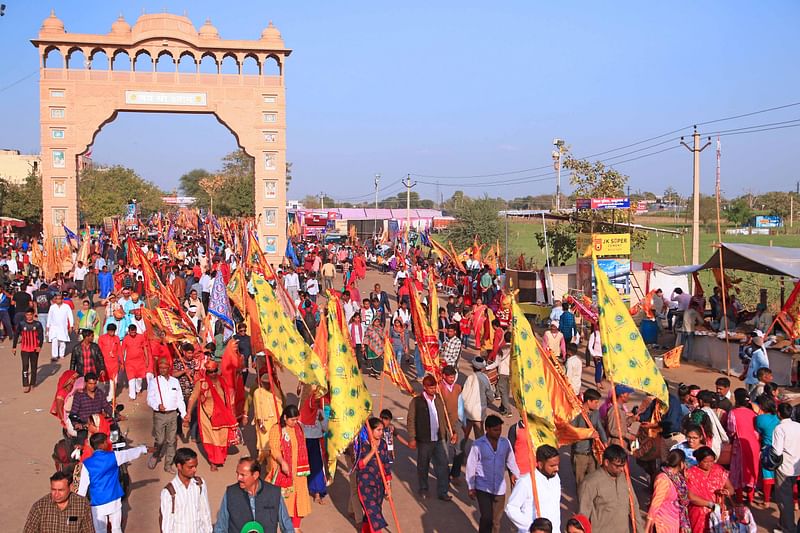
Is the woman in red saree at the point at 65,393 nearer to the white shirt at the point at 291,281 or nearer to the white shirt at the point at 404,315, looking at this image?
the white shirt at the point at 404,315

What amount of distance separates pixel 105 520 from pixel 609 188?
25.4 meters

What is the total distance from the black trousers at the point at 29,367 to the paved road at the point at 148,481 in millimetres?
257

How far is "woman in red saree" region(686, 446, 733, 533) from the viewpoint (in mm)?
6676

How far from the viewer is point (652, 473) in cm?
851

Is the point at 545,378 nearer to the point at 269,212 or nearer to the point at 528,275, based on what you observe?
the point at 528,275

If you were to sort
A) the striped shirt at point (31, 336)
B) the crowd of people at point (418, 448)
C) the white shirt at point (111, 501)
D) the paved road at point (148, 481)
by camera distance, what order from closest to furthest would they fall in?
the crowd of people at point (418, 448), the white shirt at point (111, 501), the paved road at point (148, 481), the striped shirt at point (31, 336)

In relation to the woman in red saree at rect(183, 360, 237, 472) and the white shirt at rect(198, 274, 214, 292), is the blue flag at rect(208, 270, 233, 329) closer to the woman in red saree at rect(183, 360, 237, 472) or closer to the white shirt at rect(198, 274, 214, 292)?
the woman in red saree at rect(183, 360, 237, 472)

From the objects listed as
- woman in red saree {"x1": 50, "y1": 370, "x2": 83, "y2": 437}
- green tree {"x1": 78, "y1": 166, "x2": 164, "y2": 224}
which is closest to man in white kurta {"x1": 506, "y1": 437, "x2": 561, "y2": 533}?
woman in red saree {"x1": 50, "y1": 370, "x2": 83, "y2": 437}

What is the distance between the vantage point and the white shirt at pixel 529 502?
6.27m

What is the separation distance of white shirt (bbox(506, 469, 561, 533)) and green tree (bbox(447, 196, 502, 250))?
38.2m

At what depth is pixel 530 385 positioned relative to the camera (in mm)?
7090

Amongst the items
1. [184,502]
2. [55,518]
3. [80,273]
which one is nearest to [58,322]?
[80,273]

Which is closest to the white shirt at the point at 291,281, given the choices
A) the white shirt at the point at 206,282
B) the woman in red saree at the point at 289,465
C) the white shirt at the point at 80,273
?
the white shirt at the point at 206,282

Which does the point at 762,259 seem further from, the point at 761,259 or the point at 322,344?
the point at 322,344
